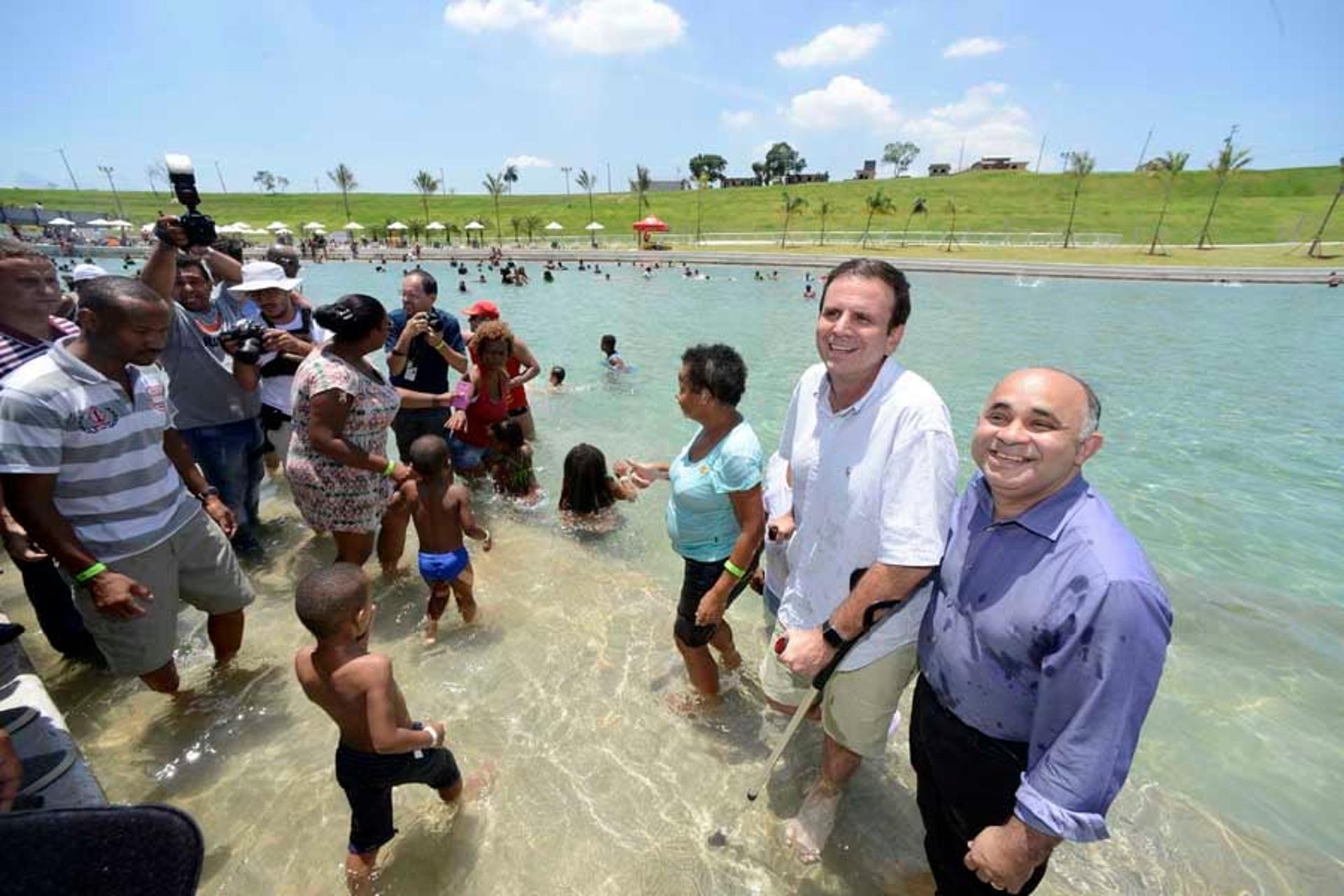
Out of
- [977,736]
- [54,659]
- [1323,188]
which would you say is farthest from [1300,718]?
[1323,188]

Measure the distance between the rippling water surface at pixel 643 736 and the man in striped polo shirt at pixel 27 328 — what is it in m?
0.78

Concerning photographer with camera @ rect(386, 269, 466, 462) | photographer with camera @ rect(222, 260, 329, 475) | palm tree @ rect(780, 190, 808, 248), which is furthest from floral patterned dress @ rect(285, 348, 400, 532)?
palm tree @ rect(780, 190, 808, 248)

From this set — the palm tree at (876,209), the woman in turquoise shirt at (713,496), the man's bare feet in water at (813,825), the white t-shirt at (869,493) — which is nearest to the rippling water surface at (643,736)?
the man's bare feet in water at (813,825)

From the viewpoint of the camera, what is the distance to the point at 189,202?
4078mm

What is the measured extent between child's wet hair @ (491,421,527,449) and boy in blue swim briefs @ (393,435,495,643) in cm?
203

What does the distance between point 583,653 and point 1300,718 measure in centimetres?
500

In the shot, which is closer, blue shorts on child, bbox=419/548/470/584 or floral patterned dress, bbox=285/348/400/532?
floral patterned dress, bbox=285/348/400/532

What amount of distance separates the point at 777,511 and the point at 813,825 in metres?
1.56

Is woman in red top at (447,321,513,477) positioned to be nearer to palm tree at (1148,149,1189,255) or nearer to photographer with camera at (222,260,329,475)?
photographer with camera at (222,260,329,475)

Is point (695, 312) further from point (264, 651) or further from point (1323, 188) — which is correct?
point (1323, 188)

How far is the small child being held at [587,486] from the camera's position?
5973 mm

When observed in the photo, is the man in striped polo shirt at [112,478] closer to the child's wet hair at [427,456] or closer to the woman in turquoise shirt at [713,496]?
the child's wet hair at [427,456]

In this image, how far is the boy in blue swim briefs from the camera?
13.1 feet

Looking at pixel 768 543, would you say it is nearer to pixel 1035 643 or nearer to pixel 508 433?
pixel 1035 643
